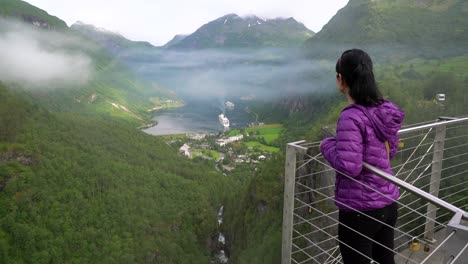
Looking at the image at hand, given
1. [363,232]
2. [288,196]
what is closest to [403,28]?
[288,196]

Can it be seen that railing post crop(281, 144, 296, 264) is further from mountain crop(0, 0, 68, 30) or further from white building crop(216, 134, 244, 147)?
mountain crop(0, 0, 68, 30)

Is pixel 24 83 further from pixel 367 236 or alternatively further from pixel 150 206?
pixel 367 236

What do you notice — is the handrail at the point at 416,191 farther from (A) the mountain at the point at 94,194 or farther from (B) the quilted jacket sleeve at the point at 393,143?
(A) the mountain at the point at 94,194

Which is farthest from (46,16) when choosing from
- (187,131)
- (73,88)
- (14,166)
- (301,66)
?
(14,166)

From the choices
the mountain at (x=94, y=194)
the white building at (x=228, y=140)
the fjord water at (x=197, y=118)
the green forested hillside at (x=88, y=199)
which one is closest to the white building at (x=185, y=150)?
the mountain at (x=94, y=194)

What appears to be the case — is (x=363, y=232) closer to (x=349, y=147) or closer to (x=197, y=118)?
(x=349, y=147)

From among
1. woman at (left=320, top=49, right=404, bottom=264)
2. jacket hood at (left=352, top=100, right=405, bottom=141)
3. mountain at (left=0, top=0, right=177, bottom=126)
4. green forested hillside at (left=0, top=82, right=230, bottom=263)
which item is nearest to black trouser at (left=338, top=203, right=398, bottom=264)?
woman at (left=320, top=49, right=404, bottom=264)
